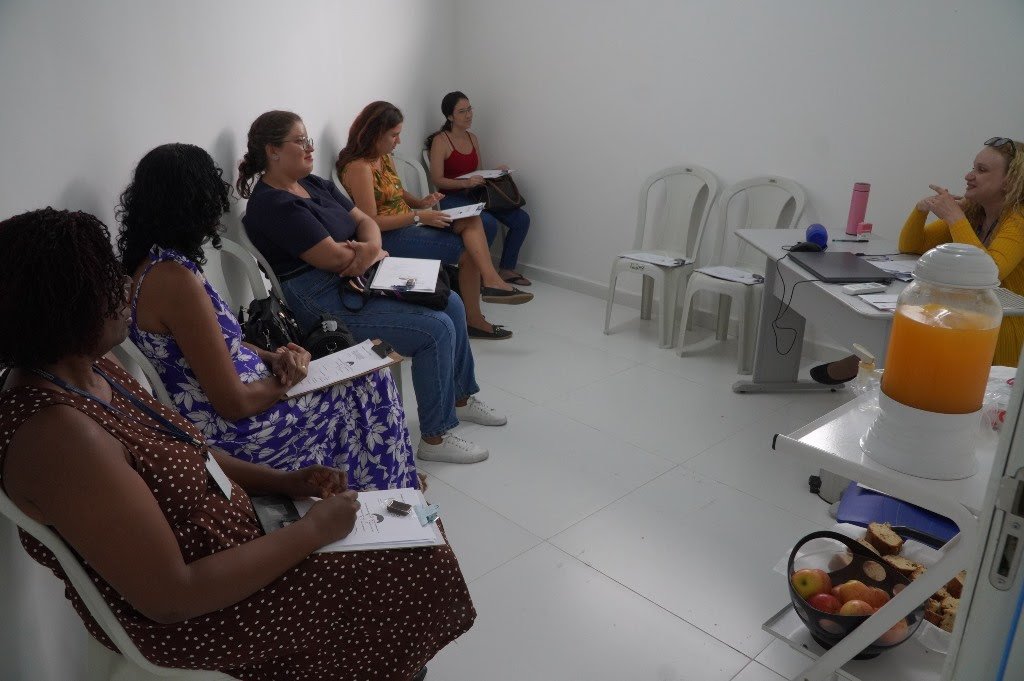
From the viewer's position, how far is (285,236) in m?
2.71

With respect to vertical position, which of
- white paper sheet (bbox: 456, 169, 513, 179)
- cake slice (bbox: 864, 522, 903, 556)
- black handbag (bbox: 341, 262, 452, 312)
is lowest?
cake slice (bbox: 864, 522, 903, 556)

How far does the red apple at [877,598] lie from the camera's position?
5.04ft

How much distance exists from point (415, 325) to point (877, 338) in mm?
1542

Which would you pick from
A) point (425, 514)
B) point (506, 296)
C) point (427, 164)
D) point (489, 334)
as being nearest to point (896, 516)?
point (425, 514)

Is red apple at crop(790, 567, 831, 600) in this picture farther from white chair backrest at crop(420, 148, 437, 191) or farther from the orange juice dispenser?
white chair backrest at crop(420, 148, 437, 191)

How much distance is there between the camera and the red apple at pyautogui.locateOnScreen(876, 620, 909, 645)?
4.82 ft

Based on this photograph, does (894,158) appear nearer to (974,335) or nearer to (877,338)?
(877,338)

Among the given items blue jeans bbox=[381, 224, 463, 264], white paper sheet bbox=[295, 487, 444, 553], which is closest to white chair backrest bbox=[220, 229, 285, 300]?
blue jeans bbox=[381, 224, 463, 264]

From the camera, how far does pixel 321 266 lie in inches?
110

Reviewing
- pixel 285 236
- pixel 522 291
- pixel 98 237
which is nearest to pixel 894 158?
pixel 522 291

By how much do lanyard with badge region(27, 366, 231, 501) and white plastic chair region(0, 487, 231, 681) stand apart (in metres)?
0.18

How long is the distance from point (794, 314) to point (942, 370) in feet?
7.97

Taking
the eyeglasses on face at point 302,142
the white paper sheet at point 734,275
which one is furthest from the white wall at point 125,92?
the white paper sheet at point 734,275

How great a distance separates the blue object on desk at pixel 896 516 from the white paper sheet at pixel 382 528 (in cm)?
103
